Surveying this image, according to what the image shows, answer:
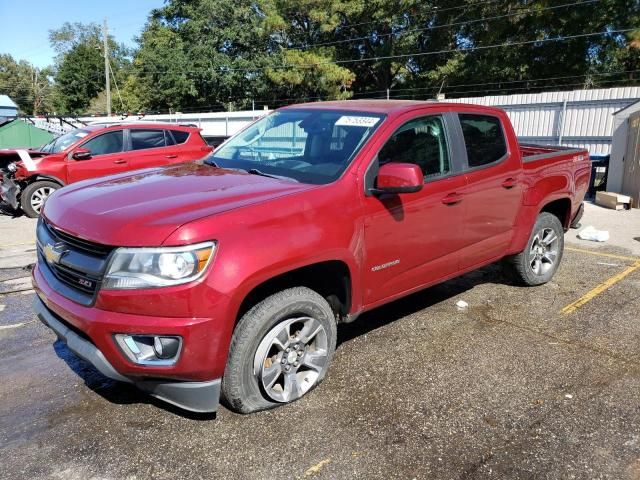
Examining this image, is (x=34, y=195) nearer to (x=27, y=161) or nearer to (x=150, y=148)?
(x=27, y=161)

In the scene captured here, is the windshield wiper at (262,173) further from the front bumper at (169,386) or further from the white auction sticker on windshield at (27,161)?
the white auction sticker on windshield at (27,161)

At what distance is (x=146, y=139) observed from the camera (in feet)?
33.1

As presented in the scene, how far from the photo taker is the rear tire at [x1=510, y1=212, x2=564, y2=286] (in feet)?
17.0

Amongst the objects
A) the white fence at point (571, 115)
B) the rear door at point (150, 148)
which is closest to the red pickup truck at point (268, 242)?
the rear door at point (150, 148)

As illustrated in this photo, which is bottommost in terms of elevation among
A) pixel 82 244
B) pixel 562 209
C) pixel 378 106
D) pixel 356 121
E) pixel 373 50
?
pixel 562 209

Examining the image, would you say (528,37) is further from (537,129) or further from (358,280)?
(358,280)

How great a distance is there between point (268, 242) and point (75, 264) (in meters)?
1.04

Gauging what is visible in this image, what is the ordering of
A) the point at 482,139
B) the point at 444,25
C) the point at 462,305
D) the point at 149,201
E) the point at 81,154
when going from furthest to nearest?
the point at 444,25
the point at 81,154
the point at 462,305
the point at 482,139
the point at 149,201

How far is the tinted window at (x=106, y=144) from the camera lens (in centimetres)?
978

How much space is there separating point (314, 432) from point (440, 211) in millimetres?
1835

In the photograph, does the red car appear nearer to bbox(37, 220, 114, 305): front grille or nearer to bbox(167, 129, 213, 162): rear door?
bbox(167, 129, 213, 162): rear door

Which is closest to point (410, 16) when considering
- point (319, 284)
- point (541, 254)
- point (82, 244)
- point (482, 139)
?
point (541, 254)

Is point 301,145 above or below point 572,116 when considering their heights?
below

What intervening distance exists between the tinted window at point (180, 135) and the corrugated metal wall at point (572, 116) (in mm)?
8116
